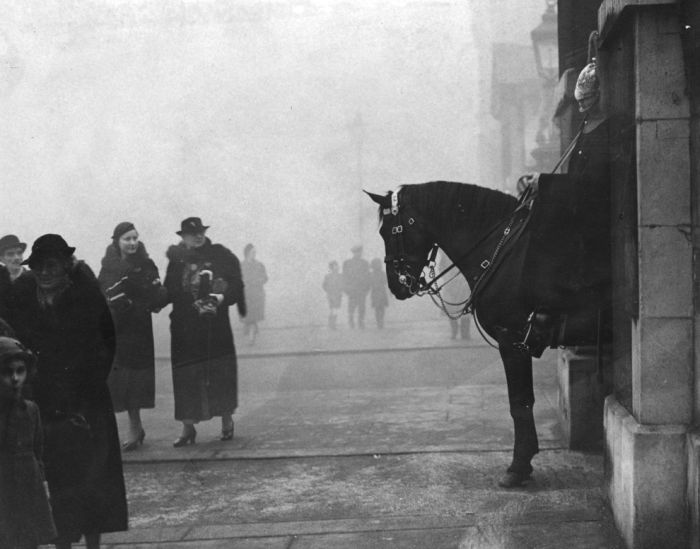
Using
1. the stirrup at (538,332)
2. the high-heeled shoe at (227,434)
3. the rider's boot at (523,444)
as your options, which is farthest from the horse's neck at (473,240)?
the high-heeled shoe at (227,434)

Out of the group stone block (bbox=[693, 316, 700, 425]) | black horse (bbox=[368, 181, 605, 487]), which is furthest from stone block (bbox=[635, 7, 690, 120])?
black horse (bbox=[368, 181, 605, 487])

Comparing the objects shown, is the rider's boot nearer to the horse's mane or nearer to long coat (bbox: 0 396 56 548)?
the horse's mane

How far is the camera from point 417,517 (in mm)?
5492

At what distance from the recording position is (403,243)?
650cm

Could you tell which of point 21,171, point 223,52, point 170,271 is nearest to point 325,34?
point 223,52

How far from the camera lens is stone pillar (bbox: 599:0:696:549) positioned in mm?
→ 4453

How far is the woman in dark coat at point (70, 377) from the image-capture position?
15.5ft

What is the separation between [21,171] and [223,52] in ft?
35.3

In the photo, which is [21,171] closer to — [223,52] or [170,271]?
[223,52]

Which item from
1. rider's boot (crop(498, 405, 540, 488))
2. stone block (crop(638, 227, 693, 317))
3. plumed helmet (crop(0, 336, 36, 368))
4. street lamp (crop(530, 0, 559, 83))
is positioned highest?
street lamp (crop(530, 0, 559, 83))

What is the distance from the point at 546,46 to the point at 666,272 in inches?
431

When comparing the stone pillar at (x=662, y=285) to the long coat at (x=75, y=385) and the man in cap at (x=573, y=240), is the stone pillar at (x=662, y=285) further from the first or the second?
the long coat at (x=75, y=385)

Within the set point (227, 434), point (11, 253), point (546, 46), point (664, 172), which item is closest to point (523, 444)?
point (664, 172)

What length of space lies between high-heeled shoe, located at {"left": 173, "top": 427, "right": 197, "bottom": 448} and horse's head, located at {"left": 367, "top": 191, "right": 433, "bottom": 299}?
8.83 feet
